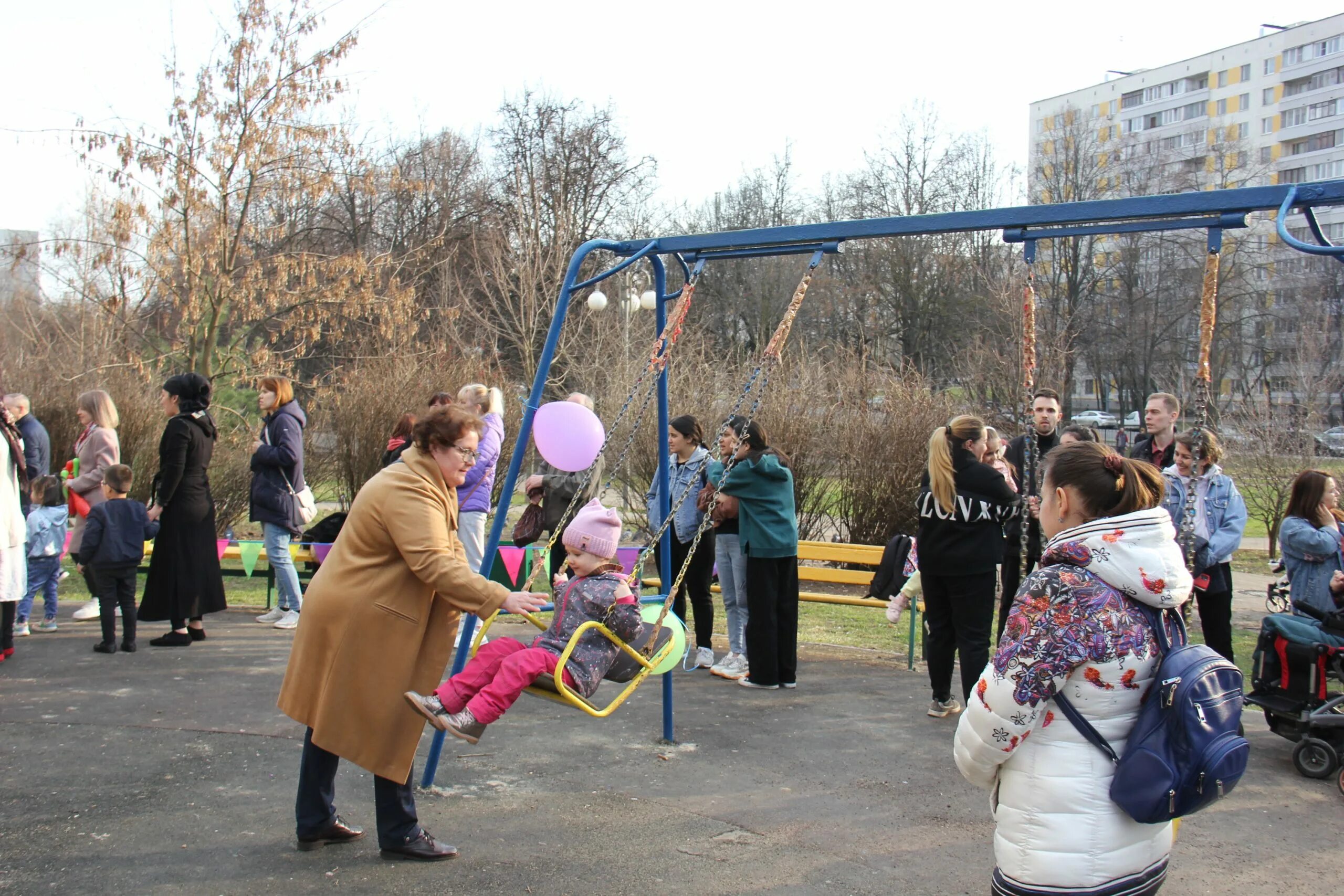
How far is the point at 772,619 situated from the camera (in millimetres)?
6578

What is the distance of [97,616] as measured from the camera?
832 centimetres

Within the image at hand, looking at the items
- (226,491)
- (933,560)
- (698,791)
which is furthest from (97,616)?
(933,560)

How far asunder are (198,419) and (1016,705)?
6.34 m

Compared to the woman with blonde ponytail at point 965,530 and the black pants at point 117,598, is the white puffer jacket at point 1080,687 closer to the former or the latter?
the woman with blonde ponytail at point 965,530

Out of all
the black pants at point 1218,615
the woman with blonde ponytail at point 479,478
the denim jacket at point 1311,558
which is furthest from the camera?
the woman with blonde ponytail at point 479,478

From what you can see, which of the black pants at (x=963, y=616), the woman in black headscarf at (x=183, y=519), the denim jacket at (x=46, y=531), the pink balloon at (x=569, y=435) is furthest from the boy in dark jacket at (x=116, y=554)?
the black pants at (x=963, y=616)

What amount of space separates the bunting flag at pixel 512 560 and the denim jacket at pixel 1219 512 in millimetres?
4847

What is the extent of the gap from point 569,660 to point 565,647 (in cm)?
5

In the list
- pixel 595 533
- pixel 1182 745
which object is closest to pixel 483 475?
pixel 595 533

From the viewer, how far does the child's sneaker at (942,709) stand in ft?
19.7

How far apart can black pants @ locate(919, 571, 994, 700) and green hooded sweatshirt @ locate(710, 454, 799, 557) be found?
0.99 m

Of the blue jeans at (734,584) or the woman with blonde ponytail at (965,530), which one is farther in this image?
the blue jeans at (734,584)

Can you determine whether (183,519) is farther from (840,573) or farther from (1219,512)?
(1219,512)

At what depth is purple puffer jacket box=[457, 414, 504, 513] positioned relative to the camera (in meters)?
7.08
